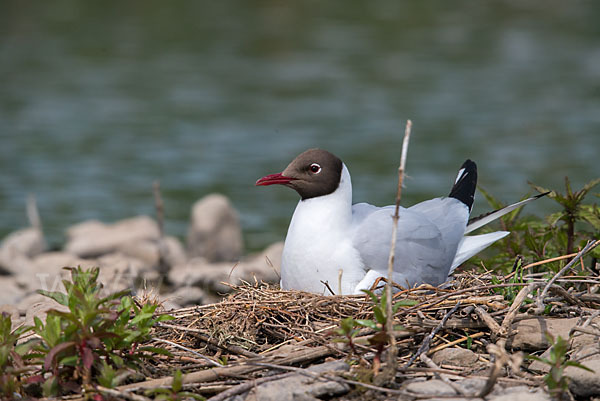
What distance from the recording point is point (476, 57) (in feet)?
68.3

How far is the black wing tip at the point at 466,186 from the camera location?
213 inches

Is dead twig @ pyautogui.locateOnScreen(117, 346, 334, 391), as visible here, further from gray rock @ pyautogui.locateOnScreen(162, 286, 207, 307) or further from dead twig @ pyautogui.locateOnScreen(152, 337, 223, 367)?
gray rock @ pyautogui.locateOnScreen(162, 286, 207, 307)

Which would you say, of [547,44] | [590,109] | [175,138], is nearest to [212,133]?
→ [175,138]

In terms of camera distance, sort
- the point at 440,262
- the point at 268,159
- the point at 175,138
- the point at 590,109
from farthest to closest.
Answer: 1. the point at 590,109
2. the point at 175,138
3. the point at 268,159
4. the point at 440,262

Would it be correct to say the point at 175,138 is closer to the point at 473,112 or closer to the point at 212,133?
the point at 212,133

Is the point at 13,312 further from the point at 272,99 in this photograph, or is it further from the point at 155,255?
the point at 272,99

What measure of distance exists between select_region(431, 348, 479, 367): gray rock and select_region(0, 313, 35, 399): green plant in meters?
1.85

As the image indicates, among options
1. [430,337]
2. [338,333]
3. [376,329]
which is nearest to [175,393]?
[338,333]

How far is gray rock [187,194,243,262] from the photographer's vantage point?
9.95 m

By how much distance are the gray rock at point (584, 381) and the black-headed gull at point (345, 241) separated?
49.0 inches

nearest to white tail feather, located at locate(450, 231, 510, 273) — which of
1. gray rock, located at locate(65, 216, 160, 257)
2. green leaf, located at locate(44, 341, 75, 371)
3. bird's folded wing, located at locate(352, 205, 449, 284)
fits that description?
bird's folded wing, located at locate(352, 205, 449, 284)

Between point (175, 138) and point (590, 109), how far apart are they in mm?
8076

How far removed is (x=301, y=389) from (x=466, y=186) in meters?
2.33

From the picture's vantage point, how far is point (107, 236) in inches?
390
